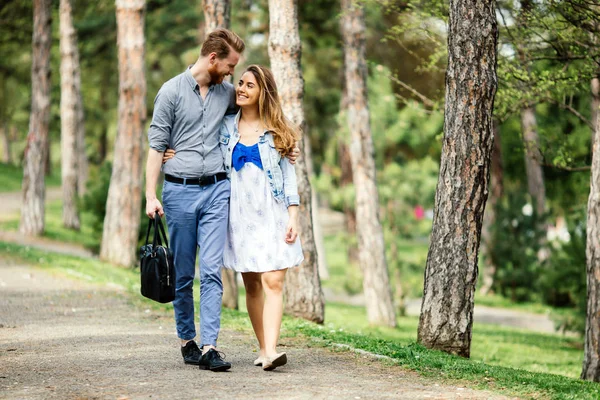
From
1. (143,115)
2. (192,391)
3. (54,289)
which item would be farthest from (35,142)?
(192,391)

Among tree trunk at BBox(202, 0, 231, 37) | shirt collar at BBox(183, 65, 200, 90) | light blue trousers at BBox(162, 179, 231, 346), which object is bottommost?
light blue trousers at BBox(162, 179, 231, 346)

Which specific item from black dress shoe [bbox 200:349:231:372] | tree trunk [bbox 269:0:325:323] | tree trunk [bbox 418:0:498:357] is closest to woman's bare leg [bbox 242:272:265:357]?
black dress shoe [bbox 200:349:231:372]

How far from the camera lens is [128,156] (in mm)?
16797

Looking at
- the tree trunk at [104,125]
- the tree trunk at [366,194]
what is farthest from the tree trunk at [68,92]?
the tree trunk at [104,125]

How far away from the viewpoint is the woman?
6.50 meters

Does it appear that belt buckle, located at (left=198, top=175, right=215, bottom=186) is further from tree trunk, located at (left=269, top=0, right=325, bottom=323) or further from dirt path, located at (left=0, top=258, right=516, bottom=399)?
tree trunk, located at (left=269, top=0, right=325, bottom=323)

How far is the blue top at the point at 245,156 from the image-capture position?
655cm

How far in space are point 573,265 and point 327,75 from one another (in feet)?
59.0

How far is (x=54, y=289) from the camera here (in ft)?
40.5

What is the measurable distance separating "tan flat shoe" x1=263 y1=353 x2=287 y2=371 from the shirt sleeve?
1.73 m

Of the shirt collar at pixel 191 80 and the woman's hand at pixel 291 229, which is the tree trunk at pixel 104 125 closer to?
the shirt collar at pixel 191 80

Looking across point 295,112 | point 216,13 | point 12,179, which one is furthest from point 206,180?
point 12,179

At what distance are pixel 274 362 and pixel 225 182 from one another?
1376mm

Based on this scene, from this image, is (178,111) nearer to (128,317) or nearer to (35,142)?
(128,317)
